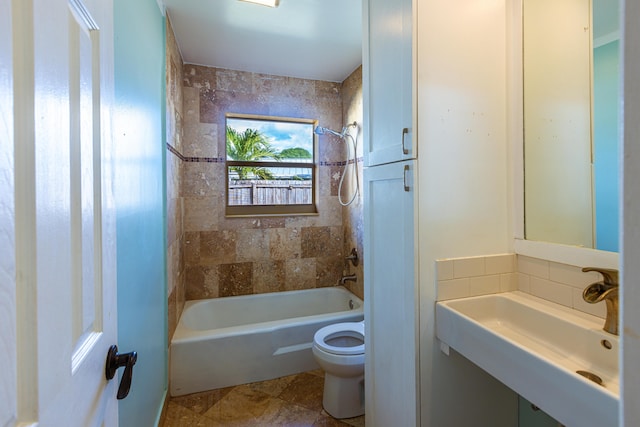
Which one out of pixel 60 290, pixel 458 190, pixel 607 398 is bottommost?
pixel 607 398

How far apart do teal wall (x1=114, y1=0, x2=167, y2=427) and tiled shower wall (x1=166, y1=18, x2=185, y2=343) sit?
5.5 inches

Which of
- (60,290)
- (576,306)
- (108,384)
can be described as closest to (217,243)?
(108,384)

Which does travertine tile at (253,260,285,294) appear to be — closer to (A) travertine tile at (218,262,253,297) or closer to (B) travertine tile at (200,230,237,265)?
(A) travertine tile at (218,262,253,297)

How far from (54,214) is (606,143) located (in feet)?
5.21

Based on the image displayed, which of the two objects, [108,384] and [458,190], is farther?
[458,190]

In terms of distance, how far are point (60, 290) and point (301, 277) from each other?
2601mm

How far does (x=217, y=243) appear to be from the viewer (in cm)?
279

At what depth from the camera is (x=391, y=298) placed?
4.47 feet

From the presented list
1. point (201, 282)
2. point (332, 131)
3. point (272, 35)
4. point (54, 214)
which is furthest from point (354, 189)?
point (54, 214)

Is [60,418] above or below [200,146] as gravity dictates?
below

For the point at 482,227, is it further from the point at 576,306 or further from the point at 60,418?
the point at 60,418

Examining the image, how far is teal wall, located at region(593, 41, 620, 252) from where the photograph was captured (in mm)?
1007

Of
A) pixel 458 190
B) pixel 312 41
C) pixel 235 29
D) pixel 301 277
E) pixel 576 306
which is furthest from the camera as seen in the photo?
pixel 301 277

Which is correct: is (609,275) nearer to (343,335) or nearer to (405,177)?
(405,177)
